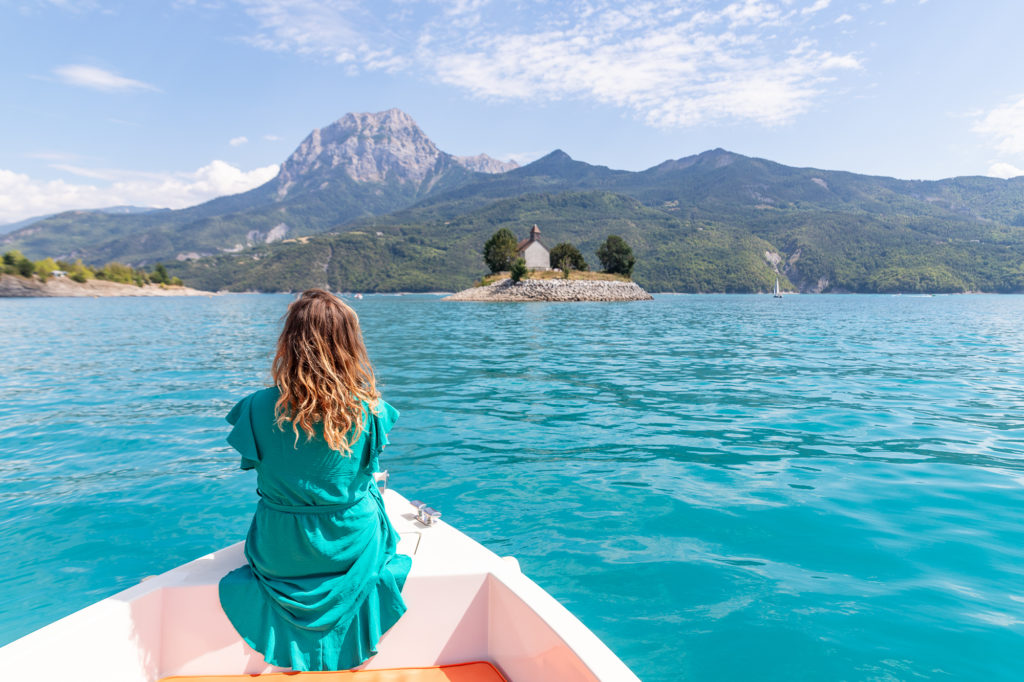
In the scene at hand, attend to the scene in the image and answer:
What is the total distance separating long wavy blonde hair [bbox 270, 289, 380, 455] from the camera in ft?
8.34

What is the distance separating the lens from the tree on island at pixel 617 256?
340 ft

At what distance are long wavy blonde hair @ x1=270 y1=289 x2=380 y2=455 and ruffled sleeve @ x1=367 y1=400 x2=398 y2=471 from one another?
6 cm

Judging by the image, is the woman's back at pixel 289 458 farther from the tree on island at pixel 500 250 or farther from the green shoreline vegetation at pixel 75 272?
the green shoreline vegetation at pixel 75 272

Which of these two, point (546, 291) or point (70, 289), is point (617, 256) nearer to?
point (546, 291)

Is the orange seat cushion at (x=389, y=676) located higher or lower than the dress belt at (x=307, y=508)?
lower

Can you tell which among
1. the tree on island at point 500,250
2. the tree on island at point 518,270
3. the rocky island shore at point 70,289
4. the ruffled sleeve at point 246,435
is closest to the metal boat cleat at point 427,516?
the ruffled sleeve at point 246,435

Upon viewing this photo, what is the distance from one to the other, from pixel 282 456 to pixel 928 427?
1182 cm

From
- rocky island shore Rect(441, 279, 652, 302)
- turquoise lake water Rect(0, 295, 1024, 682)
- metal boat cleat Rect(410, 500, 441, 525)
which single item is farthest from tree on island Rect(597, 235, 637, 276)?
metal boat cleat Rect(410, 500, 441, 525)

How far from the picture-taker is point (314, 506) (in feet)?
8.71

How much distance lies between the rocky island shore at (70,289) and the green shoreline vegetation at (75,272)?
1136mm

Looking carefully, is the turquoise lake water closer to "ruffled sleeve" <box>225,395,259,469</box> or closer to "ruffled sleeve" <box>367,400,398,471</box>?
"ruffled sleeve" <box>367,400,398,471</box>

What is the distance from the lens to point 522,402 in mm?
12328

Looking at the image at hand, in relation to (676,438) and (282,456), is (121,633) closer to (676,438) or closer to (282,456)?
(282,456)

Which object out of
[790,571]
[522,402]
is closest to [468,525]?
[790,571]
